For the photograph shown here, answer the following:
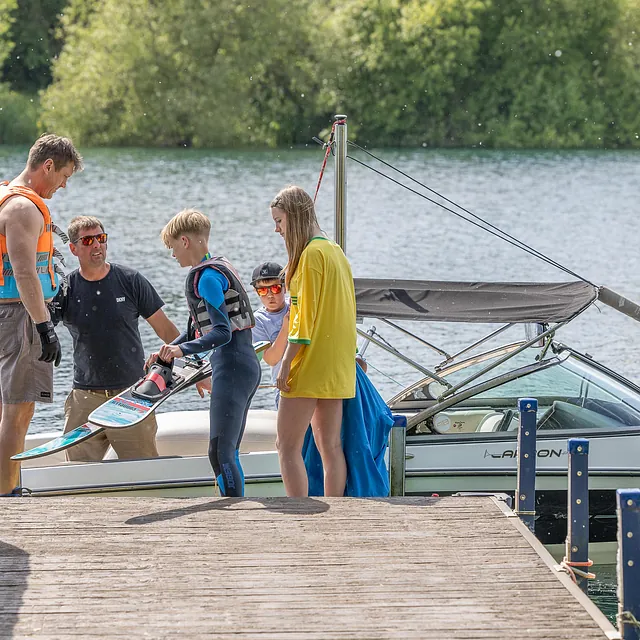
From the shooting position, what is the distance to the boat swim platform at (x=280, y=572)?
13.5 ft

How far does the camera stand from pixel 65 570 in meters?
4.61

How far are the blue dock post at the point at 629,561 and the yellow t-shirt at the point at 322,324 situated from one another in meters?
1.41

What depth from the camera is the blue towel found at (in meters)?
5.64

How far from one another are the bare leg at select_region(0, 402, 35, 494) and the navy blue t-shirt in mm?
463

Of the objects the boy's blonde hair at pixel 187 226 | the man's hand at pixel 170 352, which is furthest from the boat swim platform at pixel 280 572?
the boy's blonde hair at pixel 187 226

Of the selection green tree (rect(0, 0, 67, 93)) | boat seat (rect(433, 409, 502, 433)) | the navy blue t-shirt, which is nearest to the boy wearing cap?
the navy blue t-shirt

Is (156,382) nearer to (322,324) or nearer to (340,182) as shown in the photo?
(322,324)

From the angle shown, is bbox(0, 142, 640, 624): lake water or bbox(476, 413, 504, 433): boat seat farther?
bbox(0, 142, 640, 624): lake water

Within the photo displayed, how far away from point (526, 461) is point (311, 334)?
1.55 meters

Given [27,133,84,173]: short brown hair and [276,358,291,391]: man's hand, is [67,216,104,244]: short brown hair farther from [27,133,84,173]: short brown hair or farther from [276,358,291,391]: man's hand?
[276,358,291,391]: man's hand

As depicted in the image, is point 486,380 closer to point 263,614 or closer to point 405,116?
point 263,614

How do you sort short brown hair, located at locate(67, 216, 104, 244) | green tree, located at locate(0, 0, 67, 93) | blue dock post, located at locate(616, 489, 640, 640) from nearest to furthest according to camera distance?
blue dock post, located at locate(616, 489, 640, 640) < short brown hair, located at locate(67, 216, 104, 244) < green tree, located at locate(0, 0, 67, 93)

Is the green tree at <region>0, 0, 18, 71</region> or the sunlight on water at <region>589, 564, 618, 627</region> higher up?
the green tree at <region>0, 0, 18, 71</region>

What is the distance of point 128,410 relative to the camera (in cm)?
579
